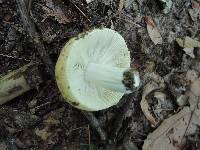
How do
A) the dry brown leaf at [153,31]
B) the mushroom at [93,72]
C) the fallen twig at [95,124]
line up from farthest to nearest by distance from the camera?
the dry brown leaf at [153,31] < the fallen twig at [95,124] < the mushroom at [93,72]

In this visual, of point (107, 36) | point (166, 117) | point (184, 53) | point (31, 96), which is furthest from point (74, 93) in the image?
point (184, 53)

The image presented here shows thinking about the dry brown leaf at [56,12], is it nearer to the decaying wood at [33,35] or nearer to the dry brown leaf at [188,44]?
the decaying wood at [33,35]

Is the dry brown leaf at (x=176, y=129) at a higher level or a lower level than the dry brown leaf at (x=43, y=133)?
lower

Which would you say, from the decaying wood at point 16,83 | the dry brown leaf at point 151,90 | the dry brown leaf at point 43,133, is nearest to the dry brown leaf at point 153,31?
the dry brown leaf at point 151,90

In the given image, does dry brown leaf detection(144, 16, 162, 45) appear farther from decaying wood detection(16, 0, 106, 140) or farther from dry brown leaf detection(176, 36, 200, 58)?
decaying wood detection(16, 0, 106, 140)

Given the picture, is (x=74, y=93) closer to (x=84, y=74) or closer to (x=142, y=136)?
(x=84, y=74)

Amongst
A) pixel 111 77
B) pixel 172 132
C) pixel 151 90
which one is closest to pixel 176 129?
pixel 172 132

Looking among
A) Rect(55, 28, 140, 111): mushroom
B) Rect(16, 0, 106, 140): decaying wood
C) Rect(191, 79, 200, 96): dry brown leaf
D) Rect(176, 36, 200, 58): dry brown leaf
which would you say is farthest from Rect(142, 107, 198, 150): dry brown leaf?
Rect(16, 0, 106, 140): decaying wood
